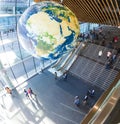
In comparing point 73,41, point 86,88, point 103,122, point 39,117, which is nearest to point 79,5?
point 73,41

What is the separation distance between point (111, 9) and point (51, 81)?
1090 centimetres

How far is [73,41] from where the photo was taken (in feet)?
11.5

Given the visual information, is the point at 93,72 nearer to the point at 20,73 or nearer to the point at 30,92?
the point at 30,92

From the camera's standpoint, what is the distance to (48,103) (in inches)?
533

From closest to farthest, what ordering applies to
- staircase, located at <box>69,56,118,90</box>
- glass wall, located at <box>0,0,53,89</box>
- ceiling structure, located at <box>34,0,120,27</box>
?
ceiling structure, located at <box>34,0,120,27</box> < glass wall, located at <box>0,0,53,89</box> < staircase, located at <box>69,56,118,90</box>

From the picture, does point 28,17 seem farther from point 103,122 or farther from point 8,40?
point 8,40

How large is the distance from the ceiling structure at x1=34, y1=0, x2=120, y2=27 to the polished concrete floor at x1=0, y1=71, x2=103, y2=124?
23.0 feet

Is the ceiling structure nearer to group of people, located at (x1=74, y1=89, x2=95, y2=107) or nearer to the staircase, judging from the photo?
group of people, located at (x1=74, y1=89, x2=95, y2=107)

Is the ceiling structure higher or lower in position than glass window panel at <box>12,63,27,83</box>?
higher

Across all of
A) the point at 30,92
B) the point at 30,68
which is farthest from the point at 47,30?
the point at 30,68

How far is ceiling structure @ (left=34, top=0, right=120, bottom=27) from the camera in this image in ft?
19.6

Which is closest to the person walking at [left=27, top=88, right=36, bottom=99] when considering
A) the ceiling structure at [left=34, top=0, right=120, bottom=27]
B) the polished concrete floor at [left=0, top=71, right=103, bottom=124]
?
the polished concrete floor at [left=0, top=71, right=103, bottom=124]

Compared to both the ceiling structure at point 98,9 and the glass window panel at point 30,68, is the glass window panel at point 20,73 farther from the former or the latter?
the ceiling structure at point 98,9

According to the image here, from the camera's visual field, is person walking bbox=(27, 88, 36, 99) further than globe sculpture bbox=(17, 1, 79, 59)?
Yes
